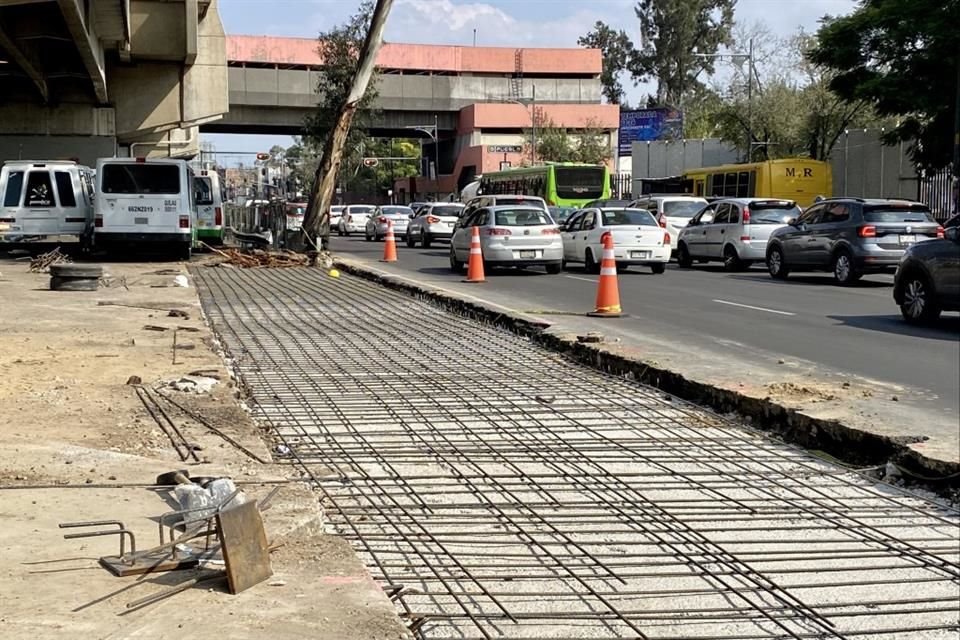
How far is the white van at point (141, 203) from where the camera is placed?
2467cm

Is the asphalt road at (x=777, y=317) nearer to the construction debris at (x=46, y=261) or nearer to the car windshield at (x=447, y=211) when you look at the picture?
the construction debris at (x=46, y=261)

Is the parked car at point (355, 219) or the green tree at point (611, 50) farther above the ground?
the green tree at point (611, 50)

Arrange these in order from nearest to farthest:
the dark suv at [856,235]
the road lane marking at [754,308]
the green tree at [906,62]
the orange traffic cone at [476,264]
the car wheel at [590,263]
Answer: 1. the road lane marking at [754,308]
2. the dark suv at [856,235]
3. the orange traffic cone at [476,264]
4. the car wheel at [590,263]
5. the green tree at [906,62]

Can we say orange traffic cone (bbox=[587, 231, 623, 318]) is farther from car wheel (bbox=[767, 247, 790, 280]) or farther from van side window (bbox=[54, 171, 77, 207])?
van side window (bbox=[54, 171, 77, 207])

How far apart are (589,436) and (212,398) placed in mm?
2926

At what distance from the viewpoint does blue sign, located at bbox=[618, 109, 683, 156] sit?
76.6 meters

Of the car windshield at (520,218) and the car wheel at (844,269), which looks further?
the car windshield at (520,218)

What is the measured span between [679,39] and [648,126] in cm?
861

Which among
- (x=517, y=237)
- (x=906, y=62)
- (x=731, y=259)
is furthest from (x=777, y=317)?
(x=906, y=62)

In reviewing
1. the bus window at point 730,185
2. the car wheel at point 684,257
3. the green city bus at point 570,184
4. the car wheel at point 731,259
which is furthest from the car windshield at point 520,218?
the bus window at point 730,185

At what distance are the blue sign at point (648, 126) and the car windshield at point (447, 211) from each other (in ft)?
137

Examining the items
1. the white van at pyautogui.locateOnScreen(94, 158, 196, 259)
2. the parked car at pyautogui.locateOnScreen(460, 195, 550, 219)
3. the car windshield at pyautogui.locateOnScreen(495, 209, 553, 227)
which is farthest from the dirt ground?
the parked car at pyautogui.locateOnScreen(460, 195, 550, 219)

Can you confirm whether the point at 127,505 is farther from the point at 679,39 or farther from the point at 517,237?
the point at 679,39

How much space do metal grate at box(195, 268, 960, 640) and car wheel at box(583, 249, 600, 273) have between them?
1397 centimetres
